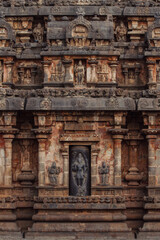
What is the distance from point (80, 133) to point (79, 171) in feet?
4.29

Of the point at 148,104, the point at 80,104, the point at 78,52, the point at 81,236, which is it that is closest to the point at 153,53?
the point at 148,104

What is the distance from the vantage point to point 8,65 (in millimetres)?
19562

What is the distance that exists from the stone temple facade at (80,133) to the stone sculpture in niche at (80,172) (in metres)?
0.03

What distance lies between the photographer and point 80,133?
1919 centimetres

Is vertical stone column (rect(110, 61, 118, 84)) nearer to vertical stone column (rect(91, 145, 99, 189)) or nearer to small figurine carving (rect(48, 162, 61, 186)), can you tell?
vertical stone column (rect(91, 145, 99, 189))

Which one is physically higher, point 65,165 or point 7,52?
point 7,52

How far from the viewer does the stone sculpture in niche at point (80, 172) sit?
62.5ft

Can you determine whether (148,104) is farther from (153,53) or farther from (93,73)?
(93,73)

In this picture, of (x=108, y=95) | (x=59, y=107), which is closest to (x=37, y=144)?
(x=59, y=107)

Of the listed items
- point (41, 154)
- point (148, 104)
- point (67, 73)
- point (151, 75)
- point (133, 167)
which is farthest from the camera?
point (133, 167)

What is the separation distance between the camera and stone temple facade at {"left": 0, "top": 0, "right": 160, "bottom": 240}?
1884 cm

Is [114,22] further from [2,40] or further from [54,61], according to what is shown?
[2,40]

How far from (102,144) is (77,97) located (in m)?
1.85

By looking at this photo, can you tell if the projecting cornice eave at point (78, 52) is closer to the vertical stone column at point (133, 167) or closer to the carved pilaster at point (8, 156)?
the carved pilaster at point (8, 156)
